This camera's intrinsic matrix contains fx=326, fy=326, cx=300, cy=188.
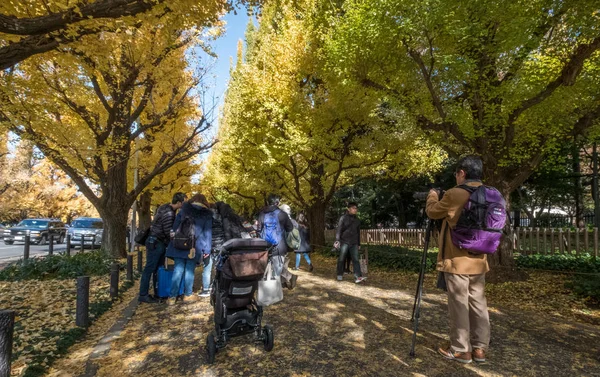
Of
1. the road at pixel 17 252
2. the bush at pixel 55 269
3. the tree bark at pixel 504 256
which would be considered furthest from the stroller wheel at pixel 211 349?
the road at pixel 17 252

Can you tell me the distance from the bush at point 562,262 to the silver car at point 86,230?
19902 millimetres

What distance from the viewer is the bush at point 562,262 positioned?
849cm

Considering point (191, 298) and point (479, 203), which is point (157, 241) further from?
point (479, 203)

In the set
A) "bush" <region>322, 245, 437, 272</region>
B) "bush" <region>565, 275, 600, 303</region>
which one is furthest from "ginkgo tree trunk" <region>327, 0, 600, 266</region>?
"bush" <region>322, 245, 437, 272</region>

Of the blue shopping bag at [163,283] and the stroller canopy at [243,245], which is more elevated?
the stroller canopy at [243,245]

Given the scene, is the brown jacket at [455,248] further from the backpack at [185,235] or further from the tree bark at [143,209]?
the tree bark at [143,209]

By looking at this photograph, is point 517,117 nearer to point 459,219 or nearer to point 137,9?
point 459,219

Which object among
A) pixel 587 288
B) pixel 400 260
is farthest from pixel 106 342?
pixel 400 260

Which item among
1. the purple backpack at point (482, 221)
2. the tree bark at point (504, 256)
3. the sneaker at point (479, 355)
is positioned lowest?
the sneaker at point (479, 355)

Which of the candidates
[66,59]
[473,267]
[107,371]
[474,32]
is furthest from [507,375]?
[66,59]

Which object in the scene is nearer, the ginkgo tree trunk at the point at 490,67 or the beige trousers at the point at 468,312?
the beige trousers at the point at 468,312

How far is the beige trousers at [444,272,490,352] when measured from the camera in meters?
3.25

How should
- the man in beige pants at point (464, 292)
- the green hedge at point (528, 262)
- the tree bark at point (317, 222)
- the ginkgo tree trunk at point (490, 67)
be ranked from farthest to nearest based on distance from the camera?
the tree bark at point (317, 222) → the green hedge at point (528, 262) → the ginkgo tree trunk at point (490, 67) → the man in beige pants at point (464, 292)

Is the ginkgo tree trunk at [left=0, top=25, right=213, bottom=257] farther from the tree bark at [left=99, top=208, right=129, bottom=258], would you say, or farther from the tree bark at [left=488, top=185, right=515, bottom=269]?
the tree bark at [left=488, top=185, right=515, bottom=269]
